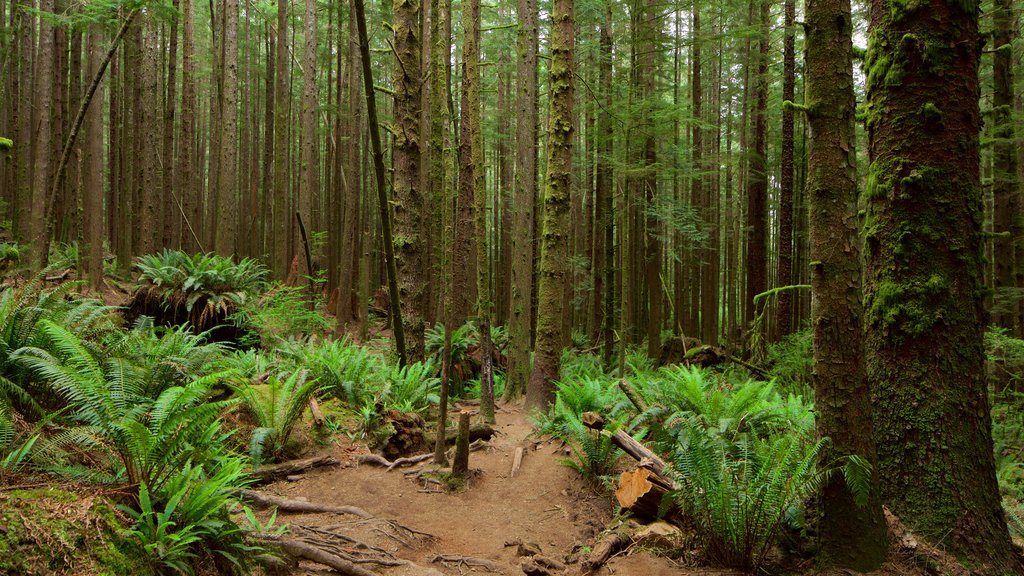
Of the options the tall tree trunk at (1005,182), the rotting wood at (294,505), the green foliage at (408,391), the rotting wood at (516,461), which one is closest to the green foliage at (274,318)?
the green foliage at (408,391)

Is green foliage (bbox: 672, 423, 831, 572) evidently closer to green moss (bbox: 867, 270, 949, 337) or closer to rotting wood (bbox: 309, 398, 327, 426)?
green moss (bbox: 867, 270, 949, 337)

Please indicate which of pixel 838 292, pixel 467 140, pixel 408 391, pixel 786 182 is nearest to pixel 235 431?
pixel 408 391

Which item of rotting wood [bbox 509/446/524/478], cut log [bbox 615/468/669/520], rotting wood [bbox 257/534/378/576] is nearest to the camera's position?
rotting wood [bbox 257/534/378/576]

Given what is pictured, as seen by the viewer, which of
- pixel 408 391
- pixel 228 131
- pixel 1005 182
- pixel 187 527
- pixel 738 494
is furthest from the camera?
pixel 228 131

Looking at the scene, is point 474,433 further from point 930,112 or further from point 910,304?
point 930,112

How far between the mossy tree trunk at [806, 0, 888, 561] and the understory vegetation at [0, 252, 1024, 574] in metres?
0.18

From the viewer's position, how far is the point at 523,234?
28.9 feet

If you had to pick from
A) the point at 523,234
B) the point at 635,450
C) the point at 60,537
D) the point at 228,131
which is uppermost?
the point at 228,131

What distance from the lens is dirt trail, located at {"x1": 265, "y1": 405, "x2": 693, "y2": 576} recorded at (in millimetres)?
4082

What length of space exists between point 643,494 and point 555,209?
4.11 meters

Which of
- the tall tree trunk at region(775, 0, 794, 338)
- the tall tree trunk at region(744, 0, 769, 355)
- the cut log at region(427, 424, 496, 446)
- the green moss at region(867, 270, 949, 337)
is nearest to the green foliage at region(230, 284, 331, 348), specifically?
the cut log at region(427, 424, 496, 446)

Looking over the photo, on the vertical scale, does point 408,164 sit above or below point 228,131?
below

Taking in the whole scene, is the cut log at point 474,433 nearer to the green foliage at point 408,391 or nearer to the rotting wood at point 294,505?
the green foliage at point 408,391

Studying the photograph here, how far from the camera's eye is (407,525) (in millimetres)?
4496
